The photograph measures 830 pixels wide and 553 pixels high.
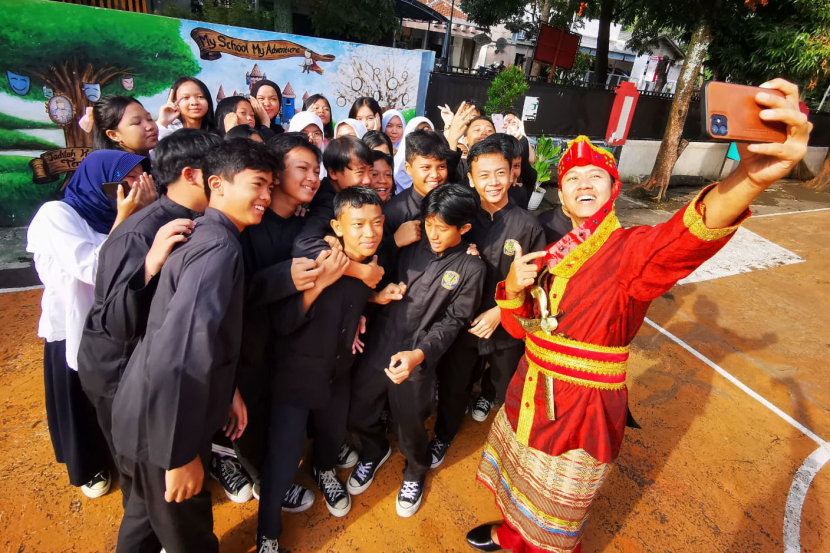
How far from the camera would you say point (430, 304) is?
248cm

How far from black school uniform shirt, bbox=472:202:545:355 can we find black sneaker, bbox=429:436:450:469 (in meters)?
0.77


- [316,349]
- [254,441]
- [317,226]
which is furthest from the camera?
[254,441]

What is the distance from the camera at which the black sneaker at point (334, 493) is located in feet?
8.46

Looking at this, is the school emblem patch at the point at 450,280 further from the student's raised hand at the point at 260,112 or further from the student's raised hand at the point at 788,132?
the student's raised hand at the point at 260,112

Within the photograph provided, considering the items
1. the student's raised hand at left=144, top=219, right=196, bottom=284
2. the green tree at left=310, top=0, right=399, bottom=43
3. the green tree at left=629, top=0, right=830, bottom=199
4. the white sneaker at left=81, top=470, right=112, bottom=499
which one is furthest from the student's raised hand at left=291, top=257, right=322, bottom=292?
the green tree at left=629, top=0, right=830, bottom=199

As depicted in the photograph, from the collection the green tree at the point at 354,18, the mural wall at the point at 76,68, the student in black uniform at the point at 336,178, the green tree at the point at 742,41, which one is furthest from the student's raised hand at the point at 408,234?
the green tree at the point at 742,41

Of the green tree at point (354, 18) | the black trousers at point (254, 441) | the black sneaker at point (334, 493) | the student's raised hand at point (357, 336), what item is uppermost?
the green tree at point (354, 18)

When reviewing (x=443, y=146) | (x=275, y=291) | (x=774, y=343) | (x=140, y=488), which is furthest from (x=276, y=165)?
(x=774, y=343)

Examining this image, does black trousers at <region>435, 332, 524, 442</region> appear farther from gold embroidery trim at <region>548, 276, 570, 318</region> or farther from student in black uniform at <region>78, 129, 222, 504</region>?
student in black uniform at <region>78, 129, 222, 504</region>

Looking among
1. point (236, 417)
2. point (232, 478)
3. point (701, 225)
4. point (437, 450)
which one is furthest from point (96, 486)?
point (701, 225)

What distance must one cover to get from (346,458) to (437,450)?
2.03ft

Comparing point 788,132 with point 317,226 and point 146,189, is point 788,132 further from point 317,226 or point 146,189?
point 146,189

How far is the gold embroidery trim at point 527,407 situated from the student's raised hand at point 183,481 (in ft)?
4.47

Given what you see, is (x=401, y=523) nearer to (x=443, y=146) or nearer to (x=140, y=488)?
(x=140, y=488)
